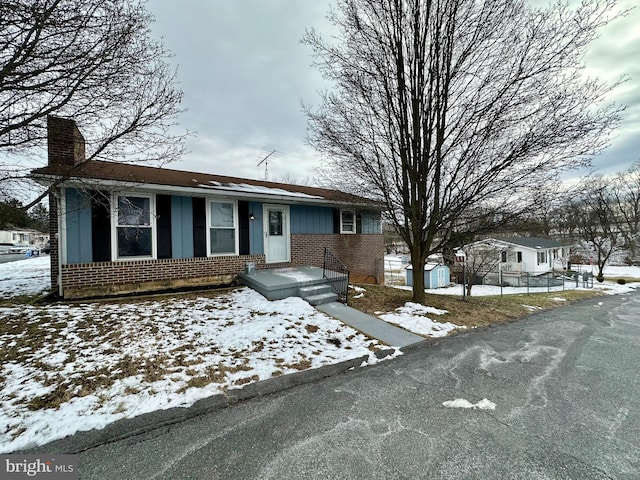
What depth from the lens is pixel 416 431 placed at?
7.74 ft

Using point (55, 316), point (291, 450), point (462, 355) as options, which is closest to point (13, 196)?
point (55, 316)

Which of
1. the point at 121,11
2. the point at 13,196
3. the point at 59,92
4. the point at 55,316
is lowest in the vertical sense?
the point at 55,316

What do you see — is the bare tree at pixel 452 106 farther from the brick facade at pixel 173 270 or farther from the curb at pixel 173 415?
the curb at pixel 173 415

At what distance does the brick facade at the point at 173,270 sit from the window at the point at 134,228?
12.5 inches

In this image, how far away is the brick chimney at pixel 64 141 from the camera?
14.6 ft

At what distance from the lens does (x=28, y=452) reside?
2055 mm

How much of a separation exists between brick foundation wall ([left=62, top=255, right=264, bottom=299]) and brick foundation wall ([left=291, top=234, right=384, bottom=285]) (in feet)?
6.95

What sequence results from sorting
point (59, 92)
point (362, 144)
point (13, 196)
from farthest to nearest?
point (362, 144) → point (13, 196) → point (59, 92)

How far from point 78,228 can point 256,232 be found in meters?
4.31

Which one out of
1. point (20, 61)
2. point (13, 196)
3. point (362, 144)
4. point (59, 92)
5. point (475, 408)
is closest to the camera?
point (475, 408)

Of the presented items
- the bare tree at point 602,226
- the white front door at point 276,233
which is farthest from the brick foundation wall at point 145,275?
the bare tree at point 602,226

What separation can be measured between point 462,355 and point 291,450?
3187mm

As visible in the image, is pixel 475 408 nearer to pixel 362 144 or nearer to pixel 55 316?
pixel 362 144

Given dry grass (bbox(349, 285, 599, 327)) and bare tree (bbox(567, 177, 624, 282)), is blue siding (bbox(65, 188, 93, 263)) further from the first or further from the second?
bare tree (bbox(567, 177, 624, 282))
